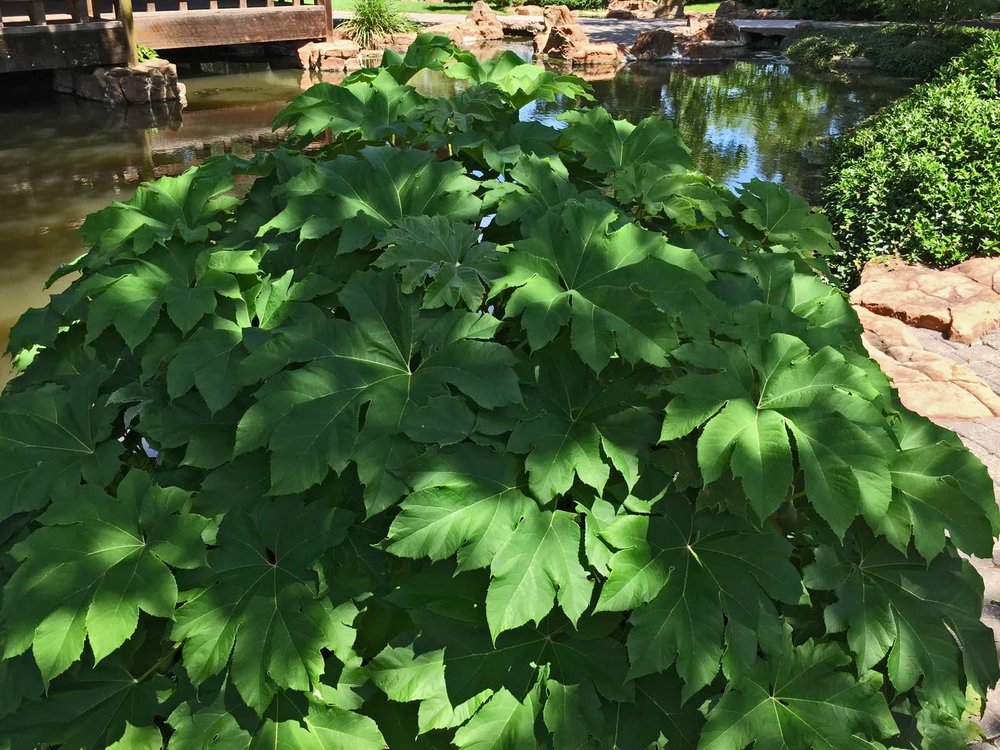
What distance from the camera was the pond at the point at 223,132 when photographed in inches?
373

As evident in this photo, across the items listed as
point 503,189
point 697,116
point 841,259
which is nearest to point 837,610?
point 503,189

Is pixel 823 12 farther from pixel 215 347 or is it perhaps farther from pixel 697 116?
pixel 215 347

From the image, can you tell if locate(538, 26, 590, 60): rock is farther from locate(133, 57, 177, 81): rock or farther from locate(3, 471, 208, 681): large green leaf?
locate(3, 471, 208, 681): large green leaf

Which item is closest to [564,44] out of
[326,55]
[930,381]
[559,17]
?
[559,17]

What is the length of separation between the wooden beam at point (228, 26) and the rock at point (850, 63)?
41.5 feet

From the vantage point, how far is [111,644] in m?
1.33

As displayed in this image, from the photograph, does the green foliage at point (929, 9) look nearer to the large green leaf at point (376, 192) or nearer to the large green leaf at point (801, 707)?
the large green leaf at point (376, 192)

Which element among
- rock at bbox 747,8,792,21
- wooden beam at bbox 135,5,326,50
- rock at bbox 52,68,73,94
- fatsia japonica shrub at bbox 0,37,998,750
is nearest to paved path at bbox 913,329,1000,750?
fatsia japonica shrub at bbox 0,37,998,750

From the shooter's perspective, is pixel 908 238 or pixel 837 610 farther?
pixel 908 238

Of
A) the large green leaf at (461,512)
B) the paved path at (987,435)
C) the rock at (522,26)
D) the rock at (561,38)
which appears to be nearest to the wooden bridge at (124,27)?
the rock at (561,38)

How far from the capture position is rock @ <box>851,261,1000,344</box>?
563cm

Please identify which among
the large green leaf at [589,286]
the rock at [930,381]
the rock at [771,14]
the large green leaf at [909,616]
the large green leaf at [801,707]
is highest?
the rock at [771,14]

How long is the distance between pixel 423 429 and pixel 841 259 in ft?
20.9

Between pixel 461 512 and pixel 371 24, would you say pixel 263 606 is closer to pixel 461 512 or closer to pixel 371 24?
pixel 461 512
